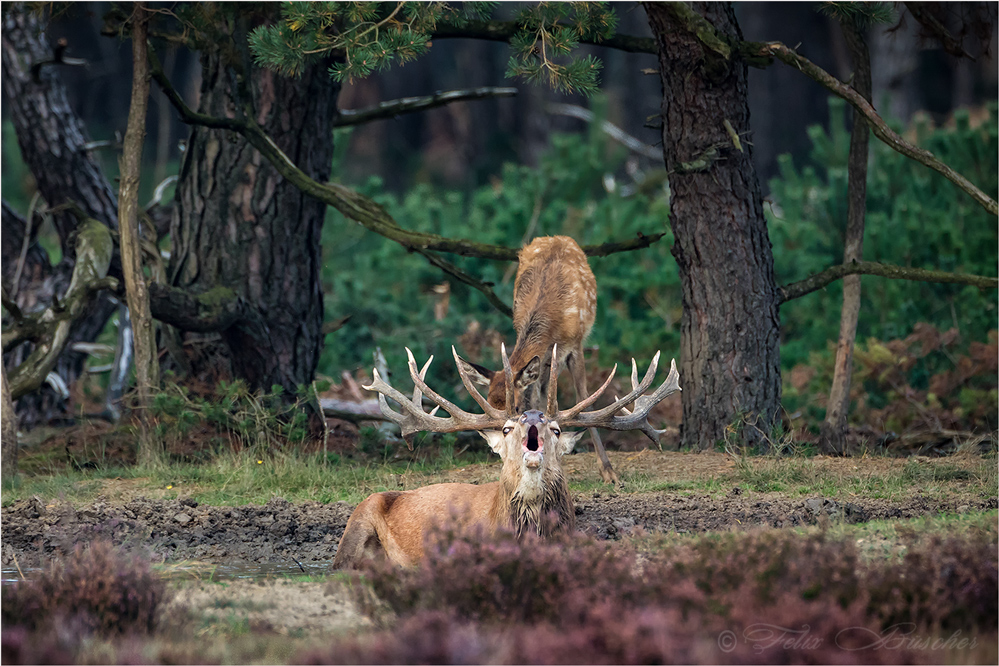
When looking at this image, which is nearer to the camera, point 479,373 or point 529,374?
point 479,373

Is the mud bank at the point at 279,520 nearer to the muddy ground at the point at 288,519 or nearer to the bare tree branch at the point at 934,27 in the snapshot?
the muddy ground at the point at 288,519

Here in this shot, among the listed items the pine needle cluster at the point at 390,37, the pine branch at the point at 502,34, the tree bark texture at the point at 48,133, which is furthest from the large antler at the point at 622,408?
the tree bark texture at the point at 48,133

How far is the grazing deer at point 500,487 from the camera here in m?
6.01

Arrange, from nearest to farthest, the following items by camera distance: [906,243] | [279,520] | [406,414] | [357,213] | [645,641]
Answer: [645,641] < [406,414] < [279,520] < [357,213] < [906,243]

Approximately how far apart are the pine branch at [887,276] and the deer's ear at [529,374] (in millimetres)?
2835

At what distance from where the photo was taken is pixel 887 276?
30.0ft

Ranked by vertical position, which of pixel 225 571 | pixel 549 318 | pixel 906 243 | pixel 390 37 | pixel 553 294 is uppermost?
pixel 390 37

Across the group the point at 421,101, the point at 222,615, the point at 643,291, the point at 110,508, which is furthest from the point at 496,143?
the point at 222,615

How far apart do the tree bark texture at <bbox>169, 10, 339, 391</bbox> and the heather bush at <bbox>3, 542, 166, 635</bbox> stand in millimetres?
5876

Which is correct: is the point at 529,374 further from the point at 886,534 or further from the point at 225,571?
the point at 886,534

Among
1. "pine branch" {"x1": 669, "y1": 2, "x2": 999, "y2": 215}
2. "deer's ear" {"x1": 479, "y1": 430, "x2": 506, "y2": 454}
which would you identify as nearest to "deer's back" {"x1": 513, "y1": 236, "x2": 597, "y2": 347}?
"pine branch" {"x1": 669, "y1": 2, "x2": 999, "y2": 215}

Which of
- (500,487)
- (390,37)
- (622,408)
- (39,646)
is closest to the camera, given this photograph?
(39,646)

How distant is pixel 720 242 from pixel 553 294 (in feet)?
5.19

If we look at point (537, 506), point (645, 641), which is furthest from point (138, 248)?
point (645, 641)
